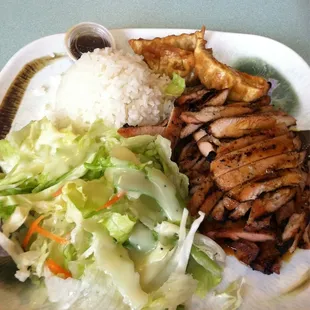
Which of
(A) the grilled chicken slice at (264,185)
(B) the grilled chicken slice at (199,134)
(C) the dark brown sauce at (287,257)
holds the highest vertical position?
(B) the grilled chicken slice at (199,134)

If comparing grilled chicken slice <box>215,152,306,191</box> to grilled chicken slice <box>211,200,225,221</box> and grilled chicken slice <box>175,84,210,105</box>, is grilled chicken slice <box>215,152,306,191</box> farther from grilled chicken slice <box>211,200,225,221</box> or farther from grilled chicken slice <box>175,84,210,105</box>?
grilled chicken slice <box>175,84,210,105</box>

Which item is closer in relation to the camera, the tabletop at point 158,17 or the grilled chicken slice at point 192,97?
the grilled chicken slice at point 192,97

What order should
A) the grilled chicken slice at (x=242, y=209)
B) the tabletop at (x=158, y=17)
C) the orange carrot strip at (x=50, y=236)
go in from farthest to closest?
the tabletop at (x=158, y=17) < the grilled chicken slice at (x=242, y=209) < the orange carrot strip at (x=50, y=236)

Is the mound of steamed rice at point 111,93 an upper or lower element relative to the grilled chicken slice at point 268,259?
upper

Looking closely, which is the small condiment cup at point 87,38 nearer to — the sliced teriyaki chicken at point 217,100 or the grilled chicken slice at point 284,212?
the sliced teriyaki chicken at point 217,100

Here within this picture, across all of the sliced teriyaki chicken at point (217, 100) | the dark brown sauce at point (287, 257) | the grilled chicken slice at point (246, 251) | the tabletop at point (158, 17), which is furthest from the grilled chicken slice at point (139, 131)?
the tabletop at point (158, 17)

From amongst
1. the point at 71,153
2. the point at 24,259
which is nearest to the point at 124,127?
the point at 71,153

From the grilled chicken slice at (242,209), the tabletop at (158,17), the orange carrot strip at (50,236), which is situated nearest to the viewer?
the orange carrot strip at (50,236)
